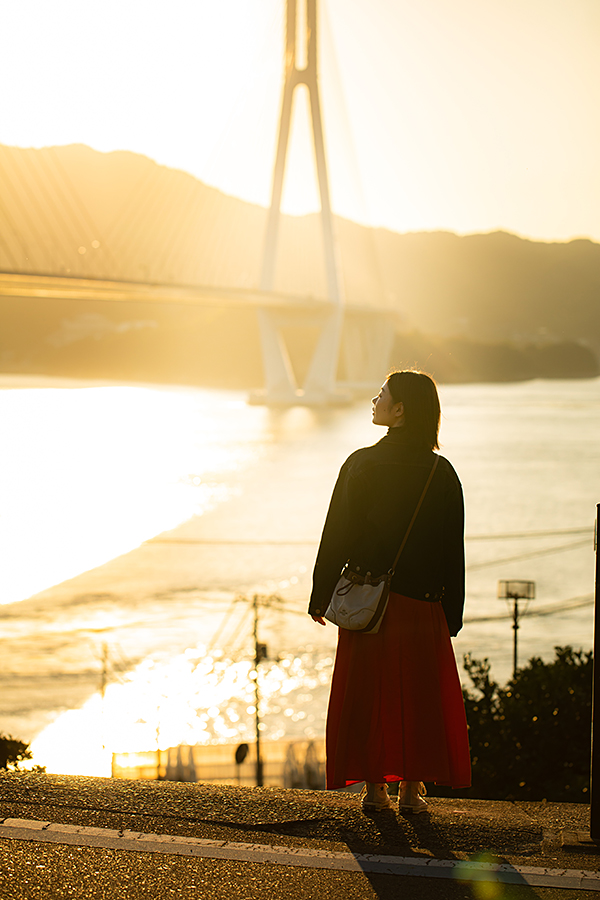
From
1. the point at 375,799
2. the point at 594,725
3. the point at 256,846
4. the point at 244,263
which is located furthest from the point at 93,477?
the point at 594,725

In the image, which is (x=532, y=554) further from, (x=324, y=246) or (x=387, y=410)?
(x=387, y=410)

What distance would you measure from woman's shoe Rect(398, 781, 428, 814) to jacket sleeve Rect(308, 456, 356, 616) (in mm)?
536

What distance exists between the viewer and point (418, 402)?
287 centimetres

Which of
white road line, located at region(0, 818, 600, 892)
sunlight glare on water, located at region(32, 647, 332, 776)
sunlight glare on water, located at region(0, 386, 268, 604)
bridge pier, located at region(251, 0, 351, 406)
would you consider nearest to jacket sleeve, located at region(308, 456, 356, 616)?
white road line, located at region(0, 818, 600, 892)

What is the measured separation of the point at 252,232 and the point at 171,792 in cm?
5689

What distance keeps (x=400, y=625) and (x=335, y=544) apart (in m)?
0.28

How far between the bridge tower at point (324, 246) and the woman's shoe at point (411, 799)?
40.2 meters

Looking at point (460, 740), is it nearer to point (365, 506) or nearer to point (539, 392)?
point (365, 506)

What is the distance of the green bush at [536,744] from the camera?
5504mm

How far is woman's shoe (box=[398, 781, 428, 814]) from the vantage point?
112 inches

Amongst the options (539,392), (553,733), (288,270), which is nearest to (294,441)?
(288,270)

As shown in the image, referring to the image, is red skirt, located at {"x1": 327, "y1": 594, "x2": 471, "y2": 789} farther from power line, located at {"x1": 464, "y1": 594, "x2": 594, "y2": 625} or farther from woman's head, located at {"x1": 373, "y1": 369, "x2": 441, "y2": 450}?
power line, located at {"x1": 464, "y1": 594, "x2": 594, "y2": 625}

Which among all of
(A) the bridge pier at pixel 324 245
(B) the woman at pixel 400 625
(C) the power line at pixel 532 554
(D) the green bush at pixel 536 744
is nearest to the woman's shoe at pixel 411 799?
(B) the woman at pixel 400 625

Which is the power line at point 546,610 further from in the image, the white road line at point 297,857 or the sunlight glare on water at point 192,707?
the white road line at point 297,857
